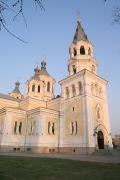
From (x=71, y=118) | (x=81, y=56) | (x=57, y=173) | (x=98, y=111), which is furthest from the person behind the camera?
(x=81, y=56)

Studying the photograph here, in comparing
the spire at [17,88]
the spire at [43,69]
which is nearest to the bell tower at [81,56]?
the spire at [43,69]

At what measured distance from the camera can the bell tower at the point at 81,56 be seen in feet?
105

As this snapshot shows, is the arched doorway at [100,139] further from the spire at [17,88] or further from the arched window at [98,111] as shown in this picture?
the spire at [17,88]

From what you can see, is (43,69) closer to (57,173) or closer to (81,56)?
(81,56)

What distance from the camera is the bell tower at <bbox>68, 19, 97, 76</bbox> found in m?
31.9

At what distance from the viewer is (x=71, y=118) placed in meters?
29.6

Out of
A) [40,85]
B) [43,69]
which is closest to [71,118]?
[40,85]

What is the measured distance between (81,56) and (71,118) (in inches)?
438

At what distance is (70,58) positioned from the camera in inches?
1303

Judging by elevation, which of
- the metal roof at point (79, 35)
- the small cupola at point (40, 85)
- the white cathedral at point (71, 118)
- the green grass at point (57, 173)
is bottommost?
the green grass at point (57, 173)

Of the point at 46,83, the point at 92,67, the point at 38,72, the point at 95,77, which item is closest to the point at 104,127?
the point at 95,77

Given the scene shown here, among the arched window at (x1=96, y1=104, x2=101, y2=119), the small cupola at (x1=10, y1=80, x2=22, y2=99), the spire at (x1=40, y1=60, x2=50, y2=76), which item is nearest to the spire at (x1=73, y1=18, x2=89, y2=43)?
the arched window at (x1=96, y1=104, x2=101, y2=119)

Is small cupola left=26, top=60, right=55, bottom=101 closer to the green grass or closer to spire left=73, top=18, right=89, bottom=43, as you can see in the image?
spire left=73, top=18, right=89, bottom=43

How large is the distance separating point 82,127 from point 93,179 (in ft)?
65.6
